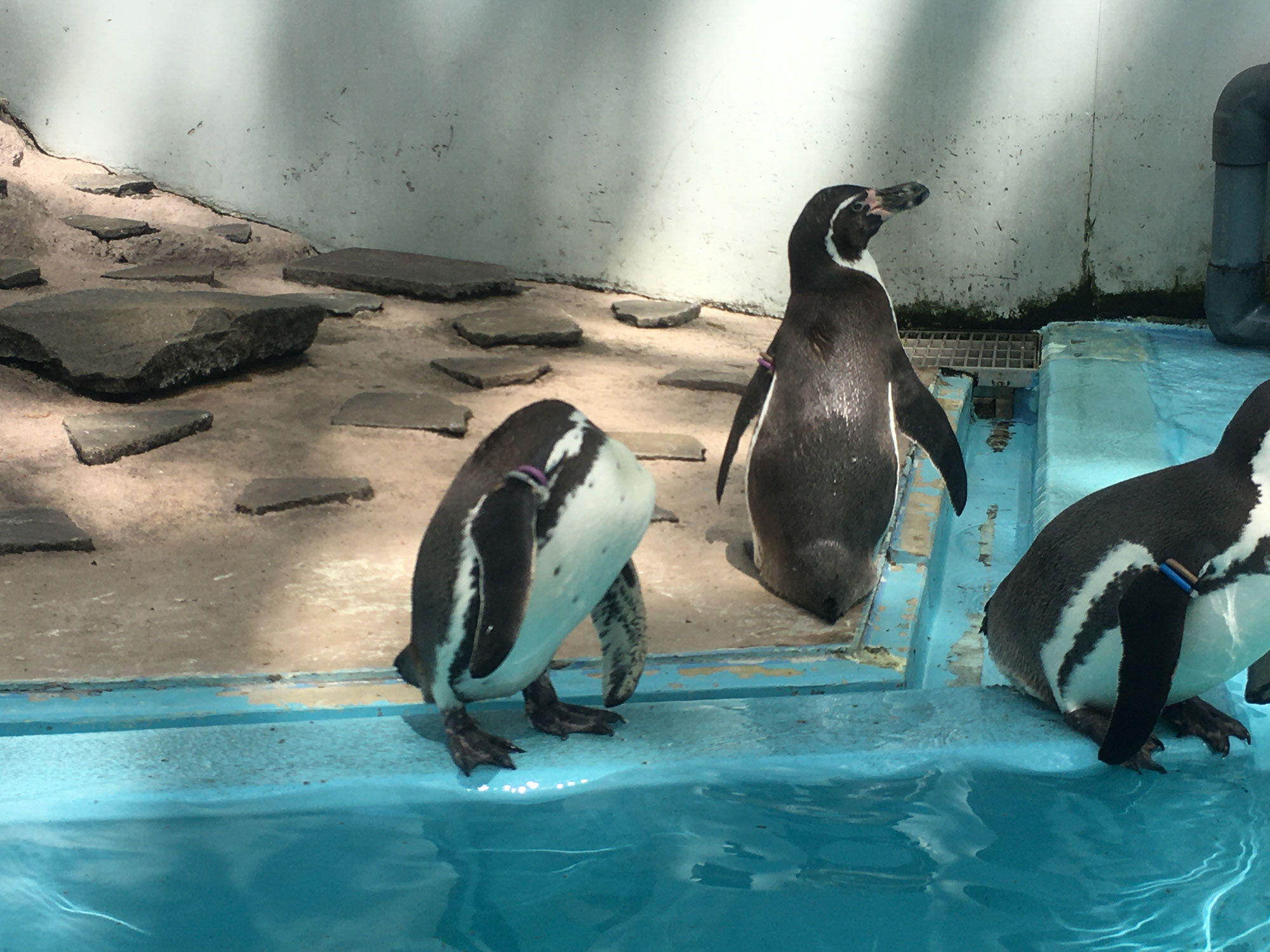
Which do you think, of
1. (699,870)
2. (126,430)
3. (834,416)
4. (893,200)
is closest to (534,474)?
(699,870)

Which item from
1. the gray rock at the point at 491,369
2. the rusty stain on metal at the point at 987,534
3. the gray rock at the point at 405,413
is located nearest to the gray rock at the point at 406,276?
the gray rock at the point at 491,369

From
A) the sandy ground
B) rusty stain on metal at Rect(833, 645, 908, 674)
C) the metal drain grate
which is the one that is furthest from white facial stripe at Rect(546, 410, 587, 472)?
the metal drain grate

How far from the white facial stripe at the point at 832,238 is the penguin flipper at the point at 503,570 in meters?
1.54

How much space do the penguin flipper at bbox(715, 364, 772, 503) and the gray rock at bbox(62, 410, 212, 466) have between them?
1.67m

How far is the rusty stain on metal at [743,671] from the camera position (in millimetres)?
2527

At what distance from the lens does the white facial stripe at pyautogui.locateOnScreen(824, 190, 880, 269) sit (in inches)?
126

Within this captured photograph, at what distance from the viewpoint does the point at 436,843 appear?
2.04 m

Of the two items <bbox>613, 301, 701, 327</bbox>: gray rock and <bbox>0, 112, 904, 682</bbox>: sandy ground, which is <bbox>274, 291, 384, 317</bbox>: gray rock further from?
<bbox>613, 301, 701, 327</bbox>: gray rock

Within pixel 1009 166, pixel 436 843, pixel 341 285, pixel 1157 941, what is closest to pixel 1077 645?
pixel 1157 941

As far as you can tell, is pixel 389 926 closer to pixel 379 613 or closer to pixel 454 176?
pixel 379 613

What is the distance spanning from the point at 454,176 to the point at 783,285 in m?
1.64

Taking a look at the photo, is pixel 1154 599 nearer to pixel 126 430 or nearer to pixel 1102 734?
pixel 1102 734

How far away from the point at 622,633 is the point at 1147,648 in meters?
0.82

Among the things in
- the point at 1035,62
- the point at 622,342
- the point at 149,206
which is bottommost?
the point at 622,342
